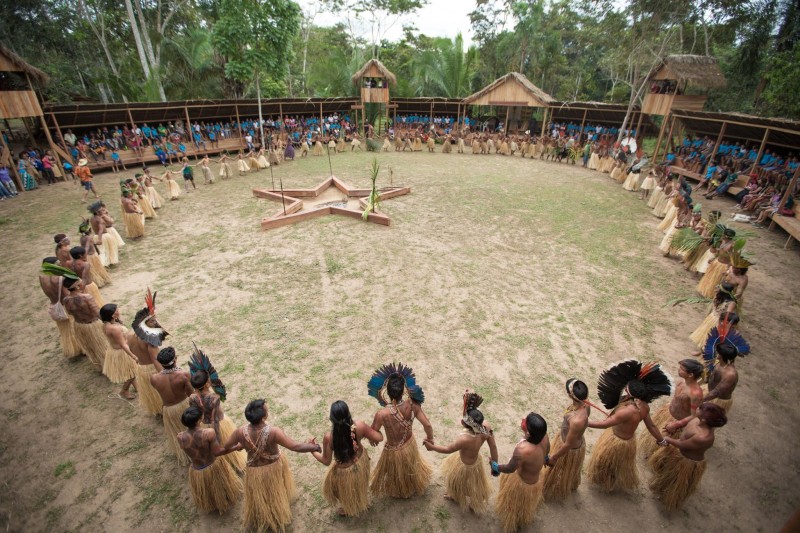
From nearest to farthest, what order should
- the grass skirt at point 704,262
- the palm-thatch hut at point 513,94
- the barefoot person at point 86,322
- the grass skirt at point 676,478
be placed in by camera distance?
the grass skirt at point 676,478
the barefoot person at point 86,322
the grass skirt at point 704,262
the palm-thatch hut at point 513,94

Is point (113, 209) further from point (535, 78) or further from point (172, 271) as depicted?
point (535, 78)

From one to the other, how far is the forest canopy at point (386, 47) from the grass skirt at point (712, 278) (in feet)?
39.1

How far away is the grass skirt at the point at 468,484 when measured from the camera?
3070 millimetres

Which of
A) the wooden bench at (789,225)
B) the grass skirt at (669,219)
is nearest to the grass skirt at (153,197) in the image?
the grass skirt at (669,219)

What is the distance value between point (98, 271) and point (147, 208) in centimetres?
362

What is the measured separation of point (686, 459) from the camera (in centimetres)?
316

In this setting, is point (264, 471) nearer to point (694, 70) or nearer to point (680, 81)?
point (680, 81)

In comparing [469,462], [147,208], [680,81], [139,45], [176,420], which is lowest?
[176,420]

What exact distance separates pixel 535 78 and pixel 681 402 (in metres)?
28.5

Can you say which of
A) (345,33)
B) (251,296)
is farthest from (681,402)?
(345,33)

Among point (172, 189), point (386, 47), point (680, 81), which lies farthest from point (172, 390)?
point (386, 47)

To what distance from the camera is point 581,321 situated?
5789mm

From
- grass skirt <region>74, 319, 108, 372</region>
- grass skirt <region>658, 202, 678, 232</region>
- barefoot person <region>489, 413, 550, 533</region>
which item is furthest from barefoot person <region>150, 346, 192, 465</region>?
grass skirt <region>658, 202, 678, 232</region>

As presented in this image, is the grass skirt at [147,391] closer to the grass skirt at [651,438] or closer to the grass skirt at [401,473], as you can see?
the grass skirt at [401,473]
